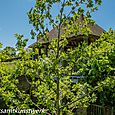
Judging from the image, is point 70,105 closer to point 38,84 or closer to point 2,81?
point 38,84

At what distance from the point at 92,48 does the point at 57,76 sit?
3.86 feet

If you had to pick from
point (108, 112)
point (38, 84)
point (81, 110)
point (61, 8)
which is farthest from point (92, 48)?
point (81, 110)

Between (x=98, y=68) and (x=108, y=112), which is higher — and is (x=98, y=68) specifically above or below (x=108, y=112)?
above

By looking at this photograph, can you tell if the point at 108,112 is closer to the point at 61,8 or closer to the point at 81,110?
the point at 81,110

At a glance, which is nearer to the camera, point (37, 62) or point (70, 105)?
point (37, 62)

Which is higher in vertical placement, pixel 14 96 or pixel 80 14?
pixel 80 14

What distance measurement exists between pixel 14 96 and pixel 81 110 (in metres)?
9.86

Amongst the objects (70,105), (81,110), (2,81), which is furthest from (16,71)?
(81,110)

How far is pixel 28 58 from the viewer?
24.0 ft

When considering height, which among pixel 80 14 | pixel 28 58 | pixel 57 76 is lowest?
pixel 57 76

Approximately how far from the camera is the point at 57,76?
24.5 ft

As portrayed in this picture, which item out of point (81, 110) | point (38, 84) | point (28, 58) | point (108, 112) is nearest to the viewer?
point (28, 58)

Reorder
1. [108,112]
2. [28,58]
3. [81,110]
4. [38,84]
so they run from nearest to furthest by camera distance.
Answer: [28,58] → [38,84] → [108,112] → [81,110]

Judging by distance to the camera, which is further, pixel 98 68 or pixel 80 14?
pixel 98 68
